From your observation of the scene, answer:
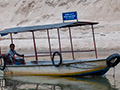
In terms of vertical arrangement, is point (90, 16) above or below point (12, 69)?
above

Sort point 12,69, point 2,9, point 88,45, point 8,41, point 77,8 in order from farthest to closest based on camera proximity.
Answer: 1. point 2,9
2. point 77,8
3. point 8,41
4. point 88,45
5. point 12,69

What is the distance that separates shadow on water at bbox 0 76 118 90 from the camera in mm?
9565

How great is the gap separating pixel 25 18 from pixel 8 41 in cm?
1032

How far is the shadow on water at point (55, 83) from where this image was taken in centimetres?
956

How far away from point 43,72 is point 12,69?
59.9 inches

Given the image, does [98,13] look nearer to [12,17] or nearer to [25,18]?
[25,18]

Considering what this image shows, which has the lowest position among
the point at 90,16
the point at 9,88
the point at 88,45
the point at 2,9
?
the point at 9,88

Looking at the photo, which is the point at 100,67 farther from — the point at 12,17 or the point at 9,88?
the point at 12,17

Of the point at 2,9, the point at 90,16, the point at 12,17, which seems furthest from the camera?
the point at 2,9

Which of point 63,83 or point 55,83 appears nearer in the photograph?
point 63,83

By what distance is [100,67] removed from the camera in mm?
10375

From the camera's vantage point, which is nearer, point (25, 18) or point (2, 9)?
point (25, 18)

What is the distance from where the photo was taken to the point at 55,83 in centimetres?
1032

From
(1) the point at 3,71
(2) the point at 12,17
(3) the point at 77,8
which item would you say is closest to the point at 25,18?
(2) the point at 12,17
